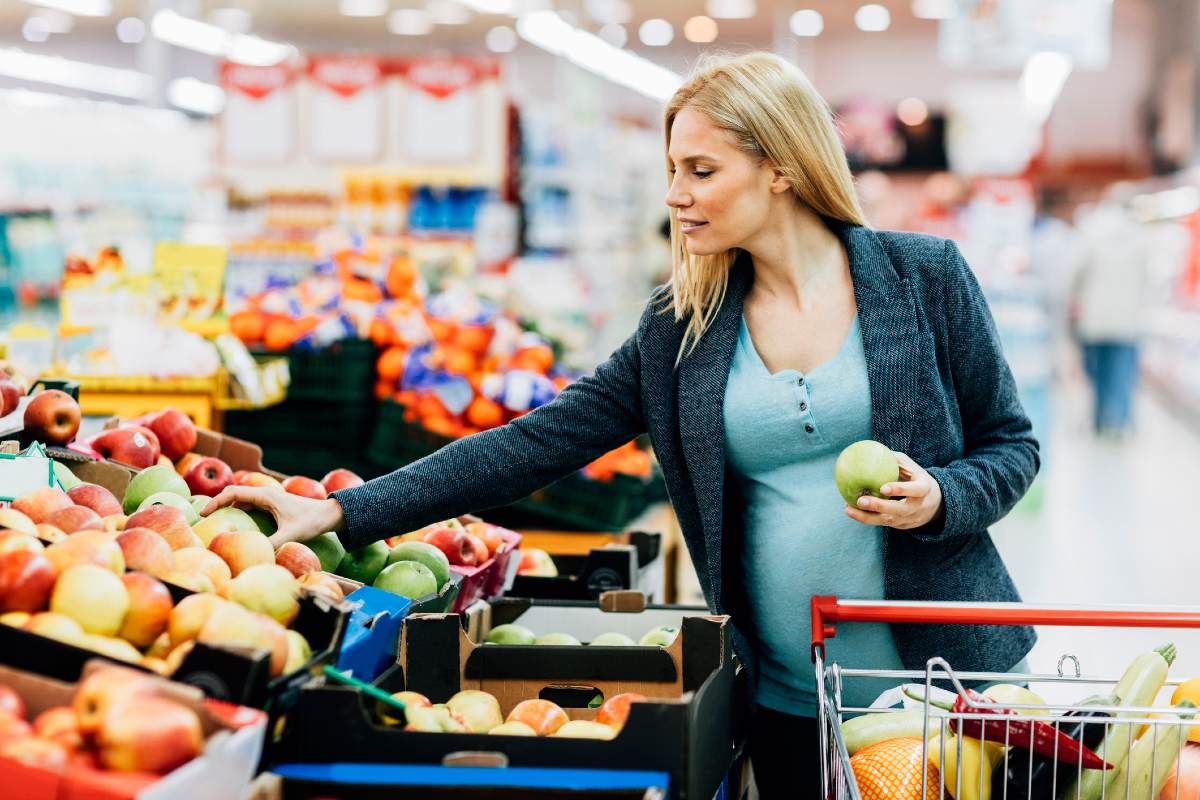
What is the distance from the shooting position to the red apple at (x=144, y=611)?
163 centimetres

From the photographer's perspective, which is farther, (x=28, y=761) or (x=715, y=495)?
(x=715, y=495)

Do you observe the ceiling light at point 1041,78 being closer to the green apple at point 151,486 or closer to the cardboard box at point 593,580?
the cardboard box at point 593,580

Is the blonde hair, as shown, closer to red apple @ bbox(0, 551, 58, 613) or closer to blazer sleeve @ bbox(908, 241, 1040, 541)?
blazer sleeve @ bbox(908, 241, 1040, 541)

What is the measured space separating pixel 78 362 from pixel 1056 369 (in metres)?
16.9

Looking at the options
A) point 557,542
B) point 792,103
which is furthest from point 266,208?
point 792,103

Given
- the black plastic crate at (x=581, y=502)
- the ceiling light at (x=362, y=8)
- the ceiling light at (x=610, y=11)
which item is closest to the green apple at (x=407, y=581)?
the black plastic crate at (x=581, y=502)

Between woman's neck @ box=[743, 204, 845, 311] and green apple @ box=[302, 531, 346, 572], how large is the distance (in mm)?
888

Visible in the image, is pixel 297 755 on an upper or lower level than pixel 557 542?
upper

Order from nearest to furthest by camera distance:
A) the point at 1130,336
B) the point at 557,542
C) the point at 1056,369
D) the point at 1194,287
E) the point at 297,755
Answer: the point at 297,755 → the point at 557,542 → the point at 1130,336 → the point at 1194,287 → the point at 1056,369

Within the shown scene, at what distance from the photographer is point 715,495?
85.4 inches

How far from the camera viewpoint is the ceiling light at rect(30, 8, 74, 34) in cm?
2045

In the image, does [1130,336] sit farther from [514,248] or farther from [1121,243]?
[514,248]

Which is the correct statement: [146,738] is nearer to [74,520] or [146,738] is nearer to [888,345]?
[74,520]

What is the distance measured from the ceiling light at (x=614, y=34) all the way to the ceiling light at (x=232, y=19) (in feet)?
19.3
